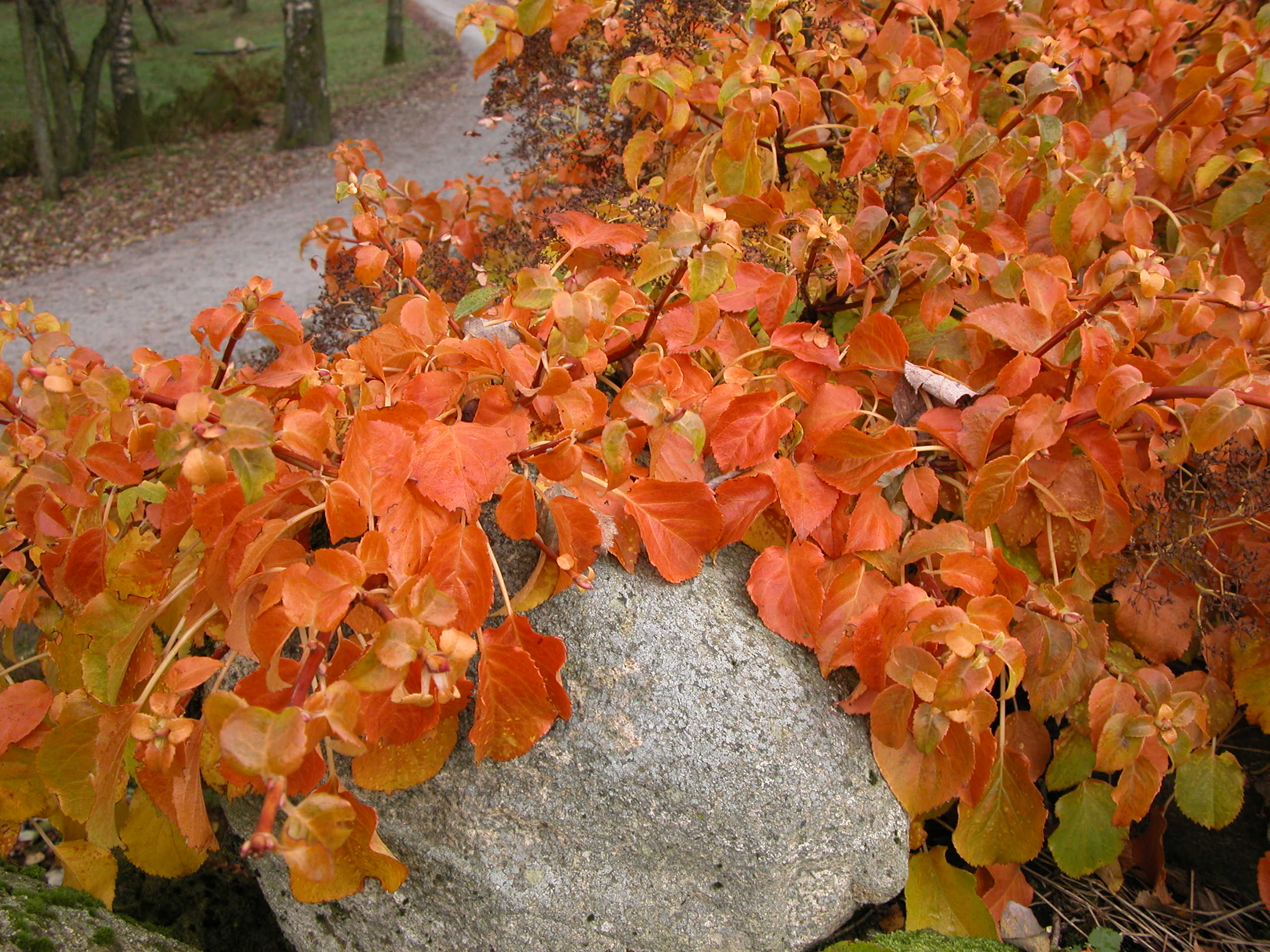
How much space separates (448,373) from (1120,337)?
1031 millimetres

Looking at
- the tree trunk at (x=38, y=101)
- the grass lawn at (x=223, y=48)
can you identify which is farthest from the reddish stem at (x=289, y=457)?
the grass lawn at (x=223, y=48)

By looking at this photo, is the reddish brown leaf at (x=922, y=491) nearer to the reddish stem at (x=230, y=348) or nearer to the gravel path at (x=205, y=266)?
the reddish stem at (x=230, y=348)

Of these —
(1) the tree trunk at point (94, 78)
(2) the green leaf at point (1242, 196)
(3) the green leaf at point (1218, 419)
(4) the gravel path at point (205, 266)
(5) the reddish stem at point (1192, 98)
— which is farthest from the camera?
(1) the tree trunk at point (94, 78)

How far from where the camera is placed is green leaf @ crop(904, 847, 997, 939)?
1.36 meters

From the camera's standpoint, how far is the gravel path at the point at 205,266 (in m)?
6.29

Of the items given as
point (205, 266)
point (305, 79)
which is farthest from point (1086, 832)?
point (305, 79)

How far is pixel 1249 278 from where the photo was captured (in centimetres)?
168

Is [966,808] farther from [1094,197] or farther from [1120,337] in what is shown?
[1094,197]

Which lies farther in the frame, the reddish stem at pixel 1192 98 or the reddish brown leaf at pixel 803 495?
the reddish stem at pixel 1192 98

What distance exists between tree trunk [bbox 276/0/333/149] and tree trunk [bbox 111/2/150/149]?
6.85 ft

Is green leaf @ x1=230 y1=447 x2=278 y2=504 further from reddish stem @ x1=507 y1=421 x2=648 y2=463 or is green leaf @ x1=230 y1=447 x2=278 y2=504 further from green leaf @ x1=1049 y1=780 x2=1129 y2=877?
green leaf @ x1=1049 y1=780 x2=1129 y2=877

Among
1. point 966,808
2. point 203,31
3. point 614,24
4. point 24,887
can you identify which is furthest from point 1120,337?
point 203,31

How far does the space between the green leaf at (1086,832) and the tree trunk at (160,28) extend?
890 inches

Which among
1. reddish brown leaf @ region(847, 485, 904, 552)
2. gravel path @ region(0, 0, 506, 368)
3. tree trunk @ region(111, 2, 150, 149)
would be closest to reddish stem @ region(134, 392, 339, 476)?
reddish brown leaf @ region(847, 485, 904, 552)
